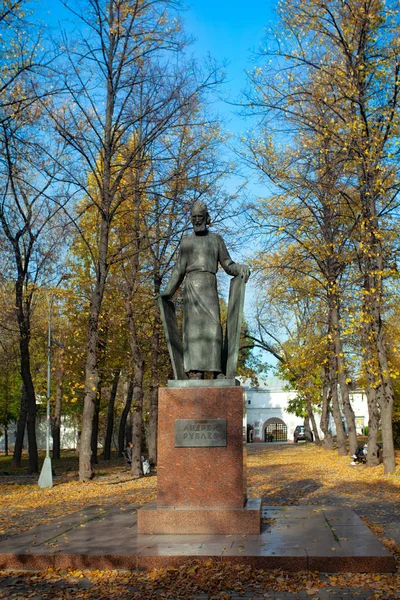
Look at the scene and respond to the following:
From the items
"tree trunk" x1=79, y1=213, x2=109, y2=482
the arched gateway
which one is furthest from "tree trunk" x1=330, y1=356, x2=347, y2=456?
the arched gateway

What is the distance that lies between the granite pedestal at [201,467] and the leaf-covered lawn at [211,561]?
48.4 inches

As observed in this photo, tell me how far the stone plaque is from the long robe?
0.85 meters

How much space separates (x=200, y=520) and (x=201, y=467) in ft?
2.08

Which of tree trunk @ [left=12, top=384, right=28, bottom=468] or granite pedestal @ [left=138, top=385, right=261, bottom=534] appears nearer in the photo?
granite pedestal @ [left=138, top=385, right=261, bottom=534]

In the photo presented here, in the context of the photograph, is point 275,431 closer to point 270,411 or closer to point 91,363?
point 270,411

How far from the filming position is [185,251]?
9.70 metres

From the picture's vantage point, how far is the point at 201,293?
371 inches

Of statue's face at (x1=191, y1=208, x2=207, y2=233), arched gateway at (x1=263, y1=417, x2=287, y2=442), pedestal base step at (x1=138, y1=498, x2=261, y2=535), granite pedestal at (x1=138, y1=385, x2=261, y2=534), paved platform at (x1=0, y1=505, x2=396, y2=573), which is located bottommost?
arched gateway at (x1=263, y1=417, x2=287, y2=442)

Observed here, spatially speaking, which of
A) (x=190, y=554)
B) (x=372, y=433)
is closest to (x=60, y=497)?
(x=190, y=554)

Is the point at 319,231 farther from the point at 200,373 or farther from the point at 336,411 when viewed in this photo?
the point at 200,373

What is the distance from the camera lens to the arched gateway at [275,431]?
69481 mm

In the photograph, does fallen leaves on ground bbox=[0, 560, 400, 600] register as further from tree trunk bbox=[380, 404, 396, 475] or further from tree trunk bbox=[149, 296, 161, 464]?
tree trunk bbox=[149, 296, 161, 464]

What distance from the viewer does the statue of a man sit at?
928 cm

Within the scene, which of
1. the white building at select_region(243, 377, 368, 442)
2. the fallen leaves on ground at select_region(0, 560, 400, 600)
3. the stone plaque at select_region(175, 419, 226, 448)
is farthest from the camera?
the white building at select_region(243, 377, 368, 442)
